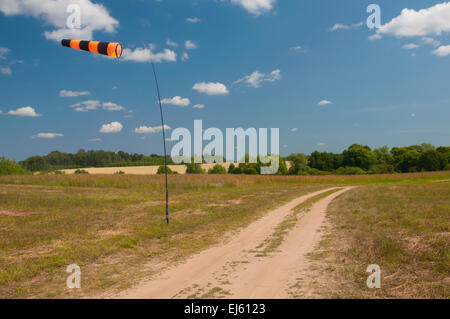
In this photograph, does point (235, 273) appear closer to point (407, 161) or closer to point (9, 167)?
point (9, 167)

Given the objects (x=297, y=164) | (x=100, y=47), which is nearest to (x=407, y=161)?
(x=297, y=164)

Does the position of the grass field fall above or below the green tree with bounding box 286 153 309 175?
below

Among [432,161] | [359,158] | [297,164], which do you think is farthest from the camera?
[359,158]

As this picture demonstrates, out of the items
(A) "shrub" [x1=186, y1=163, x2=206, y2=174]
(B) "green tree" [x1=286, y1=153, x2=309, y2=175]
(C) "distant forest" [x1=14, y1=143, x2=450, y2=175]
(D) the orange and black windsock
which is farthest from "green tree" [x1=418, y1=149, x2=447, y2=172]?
(D) the orange and black windsock

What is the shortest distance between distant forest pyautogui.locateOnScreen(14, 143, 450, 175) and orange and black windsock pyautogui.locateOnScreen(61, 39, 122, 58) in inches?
2959

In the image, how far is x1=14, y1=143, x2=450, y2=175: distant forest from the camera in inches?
3398

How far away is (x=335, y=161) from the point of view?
110 m

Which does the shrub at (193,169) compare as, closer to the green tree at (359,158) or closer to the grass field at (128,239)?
the grass field at (128,239)

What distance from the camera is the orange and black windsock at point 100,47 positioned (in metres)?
8.14

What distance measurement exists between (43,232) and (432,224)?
15686 mm

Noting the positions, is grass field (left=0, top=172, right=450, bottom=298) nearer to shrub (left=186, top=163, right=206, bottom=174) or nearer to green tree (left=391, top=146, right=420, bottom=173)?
shrub (left=186, top=163, right=206, bottom=174)

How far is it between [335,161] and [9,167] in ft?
338
